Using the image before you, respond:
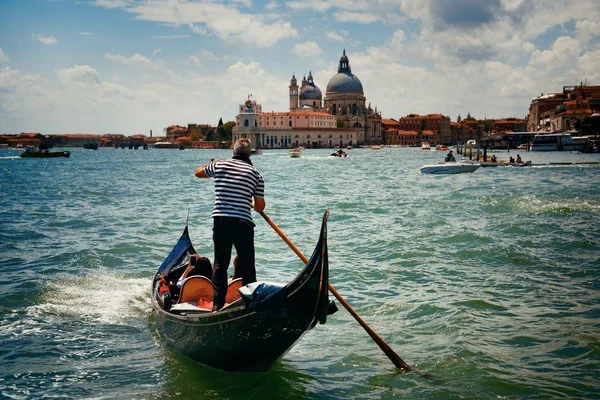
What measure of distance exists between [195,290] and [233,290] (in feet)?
1.64

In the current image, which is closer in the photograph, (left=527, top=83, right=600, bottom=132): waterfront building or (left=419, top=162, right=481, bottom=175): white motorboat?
(left=419, top=162, right=481, bottom=175): white motorboat

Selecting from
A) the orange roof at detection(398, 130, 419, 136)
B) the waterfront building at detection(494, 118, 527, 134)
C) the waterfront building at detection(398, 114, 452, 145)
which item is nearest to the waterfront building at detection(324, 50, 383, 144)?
the orange roof at detection(398, 130, 419, 136)

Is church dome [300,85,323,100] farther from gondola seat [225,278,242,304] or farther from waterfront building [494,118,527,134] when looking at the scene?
gondola seat [225,278,242,304]

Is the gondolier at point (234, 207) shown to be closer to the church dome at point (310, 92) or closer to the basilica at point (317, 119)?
the basilica at point (317, 119)

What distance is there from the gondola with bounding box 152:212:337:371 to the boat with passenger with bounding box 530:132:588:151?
194 feet

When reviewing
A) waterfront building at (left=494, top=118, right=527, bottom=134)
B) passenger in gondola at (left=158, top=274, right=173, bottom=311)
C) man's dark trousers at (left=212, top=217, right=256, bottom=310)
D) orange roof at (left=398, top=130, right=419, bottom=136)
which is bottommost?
passenger in gondola at (left=158, top=274, right=173, bottom=311)

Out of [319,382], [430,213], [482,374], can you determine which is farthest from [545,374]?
[430,213]

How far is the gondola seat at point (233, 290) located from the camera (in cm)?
495

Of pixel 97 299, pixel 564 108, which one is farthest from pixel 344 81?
pixel 97 299

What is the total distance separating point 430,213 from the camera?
1507 centimetres

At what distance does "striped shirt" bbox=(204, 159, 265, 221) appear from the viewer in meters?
4.59

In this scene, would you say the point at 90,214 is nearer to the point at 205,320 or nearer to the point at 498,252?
the point at 498,252

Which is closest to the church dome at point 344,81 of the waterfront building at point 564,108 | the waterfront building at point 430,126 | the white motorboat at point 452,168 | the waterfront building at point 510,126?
the waterfront building at point 430,126

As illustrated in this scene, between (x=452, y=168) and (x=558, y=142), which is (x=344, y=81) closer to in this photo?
(x=558, y=142)
